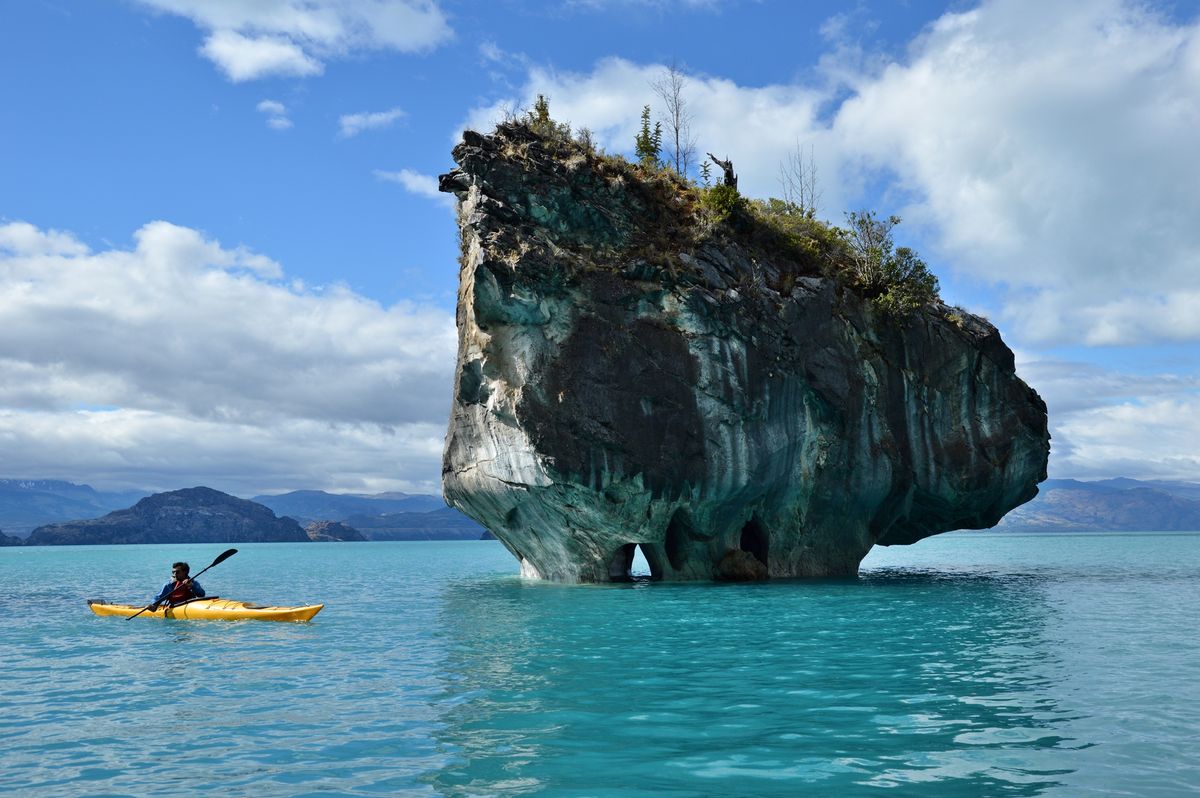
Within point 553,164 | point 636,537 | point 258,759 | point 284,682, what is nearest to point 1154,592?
point 636,537

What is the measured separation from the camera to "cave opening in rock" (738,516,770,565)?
39562 millimetres

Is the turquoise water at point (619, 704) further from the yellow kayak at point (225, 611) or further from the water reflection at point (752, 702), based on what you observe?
the yellow kayak at point (225, 611)

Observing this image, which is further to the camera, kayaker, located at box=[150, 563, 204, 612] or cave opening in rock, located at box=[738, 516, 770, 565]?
cave opening in rock, located at box=[738, 516, 770, 565]

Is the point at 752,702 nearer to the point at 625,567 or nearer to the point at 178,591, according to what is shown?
the point at 178,591

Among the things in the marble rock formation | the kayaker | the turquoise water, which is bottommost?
the turquoise water

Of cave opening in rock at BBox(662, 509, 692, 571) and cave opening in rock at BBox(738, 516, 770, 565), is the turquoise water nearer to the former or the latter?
cave opening in rock at BBox(662, 509, 692, 571)

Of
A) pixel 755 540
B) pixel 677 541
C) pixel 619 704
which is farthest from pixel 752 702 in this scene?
pixel 755 540

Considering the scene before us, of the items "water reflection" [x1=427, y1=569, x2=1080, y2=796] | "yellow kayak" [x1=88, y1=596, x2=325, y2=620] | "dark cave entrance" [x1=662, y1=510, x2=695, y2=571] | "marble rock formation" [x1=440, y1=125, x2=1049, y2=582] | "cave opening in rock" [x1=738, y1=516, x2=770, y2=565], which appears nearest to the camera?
"water reflection" [x1=427, y1=569, x2=1080, y2=796]

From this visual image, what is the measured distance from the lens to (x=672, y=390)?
118 ft

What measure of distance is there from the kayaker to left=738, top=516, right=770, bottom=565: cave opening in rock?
2207cm

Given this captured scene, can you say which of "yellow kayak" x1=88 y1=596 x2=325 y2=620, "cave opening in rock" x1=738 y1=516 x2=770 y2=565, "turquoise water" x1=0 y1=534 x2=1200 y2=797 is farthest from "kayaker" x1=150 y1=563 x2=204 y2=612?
"cave opening in rock" x1=738 y1=516 x2=770 y2=565

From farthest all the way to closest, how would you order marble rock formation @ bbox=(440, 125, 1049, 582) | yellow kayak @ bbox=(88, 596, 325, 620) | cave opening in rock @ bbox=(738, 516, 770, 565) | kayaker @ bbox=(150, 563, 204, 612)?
cave opening in rock @ bbox=(738, 516, 770, 565) → marble rock formation @ bbox=(440, 125, 1049, 582) → kayaker @ bbox=(150, 563, 204, 612) → yellow kayak @ bbox=(88, 596, 325, 620)

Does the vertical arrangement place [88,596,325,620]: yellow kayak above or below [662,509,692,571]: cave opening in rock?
below

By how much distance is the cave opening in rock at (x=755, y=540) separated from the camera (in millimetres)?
39562
